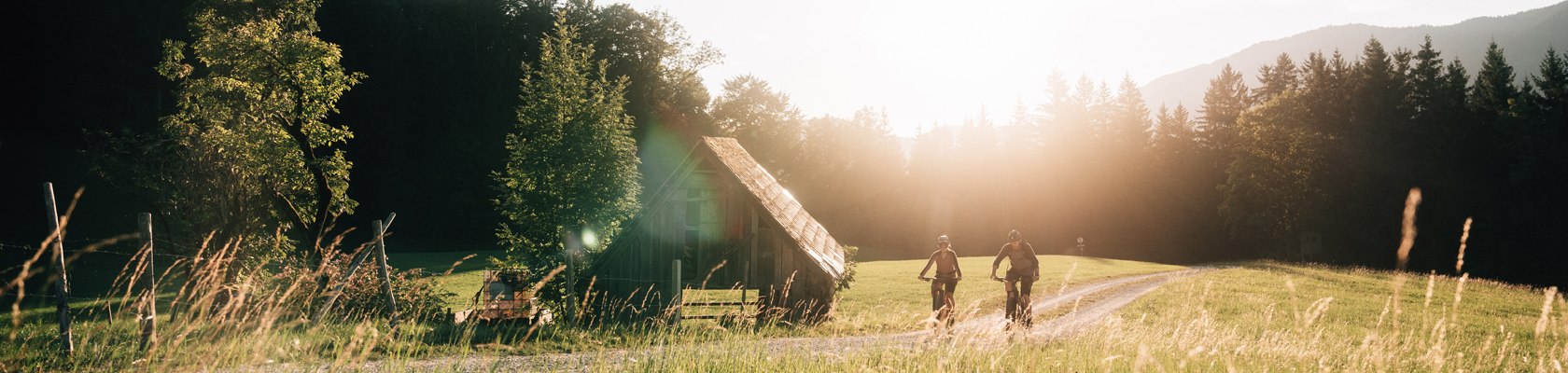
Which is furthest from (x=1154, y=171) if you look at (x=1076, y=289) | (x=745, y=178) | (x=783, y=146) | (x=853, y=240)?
(x=745, y=178)

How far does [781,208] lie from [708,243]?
1.97 metres

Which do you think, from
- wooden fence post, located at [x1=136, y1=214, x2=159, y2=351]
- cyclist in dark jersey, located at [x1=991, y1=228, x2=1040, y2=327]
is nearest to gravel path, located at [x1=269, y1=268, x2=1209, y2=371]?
cyclist in dark jersey, located at [x1=991, y1=228, x2=1040, y2=327]

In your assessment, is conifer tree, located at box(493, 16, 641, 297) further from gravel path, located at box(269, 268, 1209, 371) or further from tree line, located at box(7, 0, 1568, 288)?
gravel path, located at box(269, 268, 1209, 371)

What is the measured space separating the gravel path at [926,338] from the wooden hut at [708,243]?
13.3 feet

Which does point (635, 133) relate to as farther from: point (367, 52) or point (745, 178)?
point (745, 178)

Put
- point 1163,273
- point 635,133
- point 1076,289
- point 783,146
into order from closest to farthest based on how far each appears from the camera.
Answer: point 1076,289, point 1163,273, point 635,133, point 783,146

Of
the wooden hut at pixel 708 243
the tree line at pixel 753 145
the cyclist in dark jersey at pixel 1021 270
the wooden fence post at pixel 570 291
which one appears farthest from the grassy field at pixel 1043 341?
the tree line at pixel 753 145

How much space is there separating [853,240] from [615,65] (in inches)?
1166

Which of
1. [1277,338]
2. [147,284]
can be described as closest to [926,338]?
[1277,338]

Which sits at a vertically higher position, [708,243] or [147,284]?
[708,243]

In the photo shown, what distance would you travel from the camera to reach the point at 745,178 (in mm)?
17953

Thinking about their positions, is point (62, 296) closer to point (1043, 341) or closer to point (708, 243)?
point (708, 243)

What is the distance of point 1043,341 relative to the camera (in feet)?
32.2

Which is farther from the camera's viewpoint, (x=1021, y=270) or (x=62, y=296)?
(x=1021, y=270)
